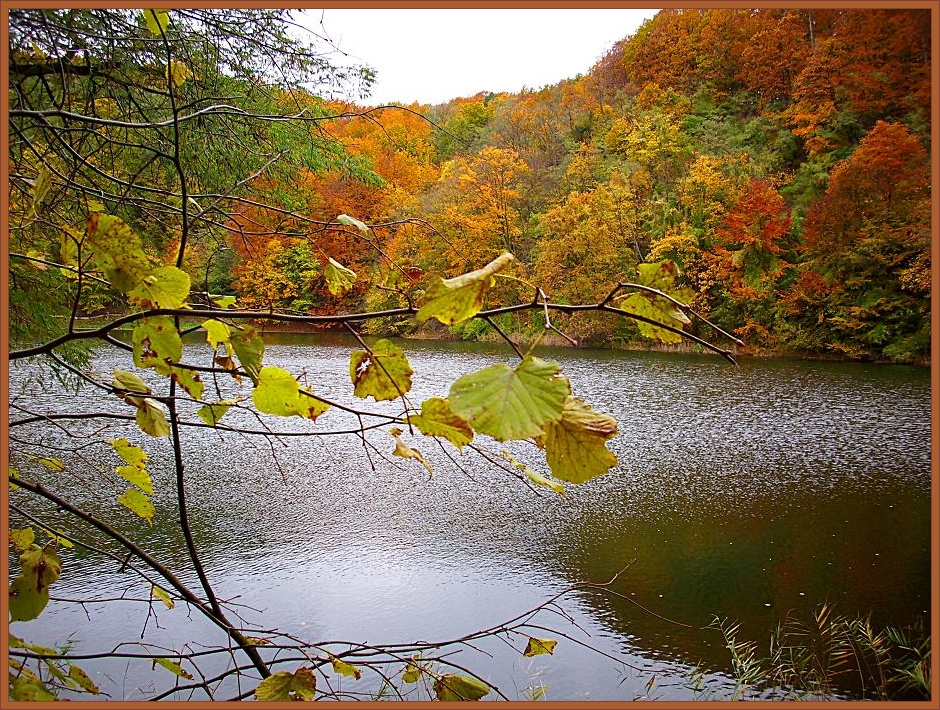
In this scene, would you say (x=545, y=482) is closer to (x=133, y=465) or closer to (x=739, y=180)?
(x=133, y=465)

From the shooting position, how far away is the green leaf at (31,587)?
625 millimetres

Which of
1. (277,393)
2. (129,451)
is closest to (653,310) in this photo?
(277,393)

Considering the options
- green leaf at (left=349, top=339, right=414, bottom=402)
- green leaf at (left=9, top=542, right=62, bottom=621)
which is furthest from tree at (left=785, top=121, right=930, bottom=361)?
green leaf at (left=9, top=542, right=62, bottom=621)

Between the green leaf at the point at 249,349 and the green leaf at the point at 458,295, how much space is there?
0.16m

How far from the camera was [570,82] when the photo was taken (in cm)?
2686

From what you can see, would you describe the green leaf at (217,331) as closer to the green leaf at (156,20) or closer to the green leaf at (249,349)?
the green leaf at (249,349)

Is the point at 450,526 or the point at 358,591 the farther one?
the point at 450,526

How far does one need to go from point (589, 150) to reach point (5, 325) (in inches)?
839

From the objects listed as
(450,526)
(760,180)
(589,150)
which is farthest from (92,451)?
(589,150)

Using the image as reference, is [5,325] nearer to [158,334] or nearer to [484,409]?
[158,334]

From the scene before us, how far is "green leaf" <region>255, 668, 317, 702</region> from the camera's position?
1.89 ft

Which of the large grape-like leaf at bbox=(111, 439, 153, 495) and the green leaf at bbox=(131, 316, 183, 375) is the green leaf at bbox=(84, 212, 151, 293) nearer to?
the green leaf at bbox=(131, 316, 183, 375)

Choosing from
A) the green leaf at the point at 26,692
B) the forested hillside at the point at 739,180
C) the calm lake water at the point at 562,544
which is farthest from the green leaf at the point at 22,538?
the forested hillside at the point at 739,180

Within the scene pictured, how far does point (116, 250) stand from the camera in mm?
446
